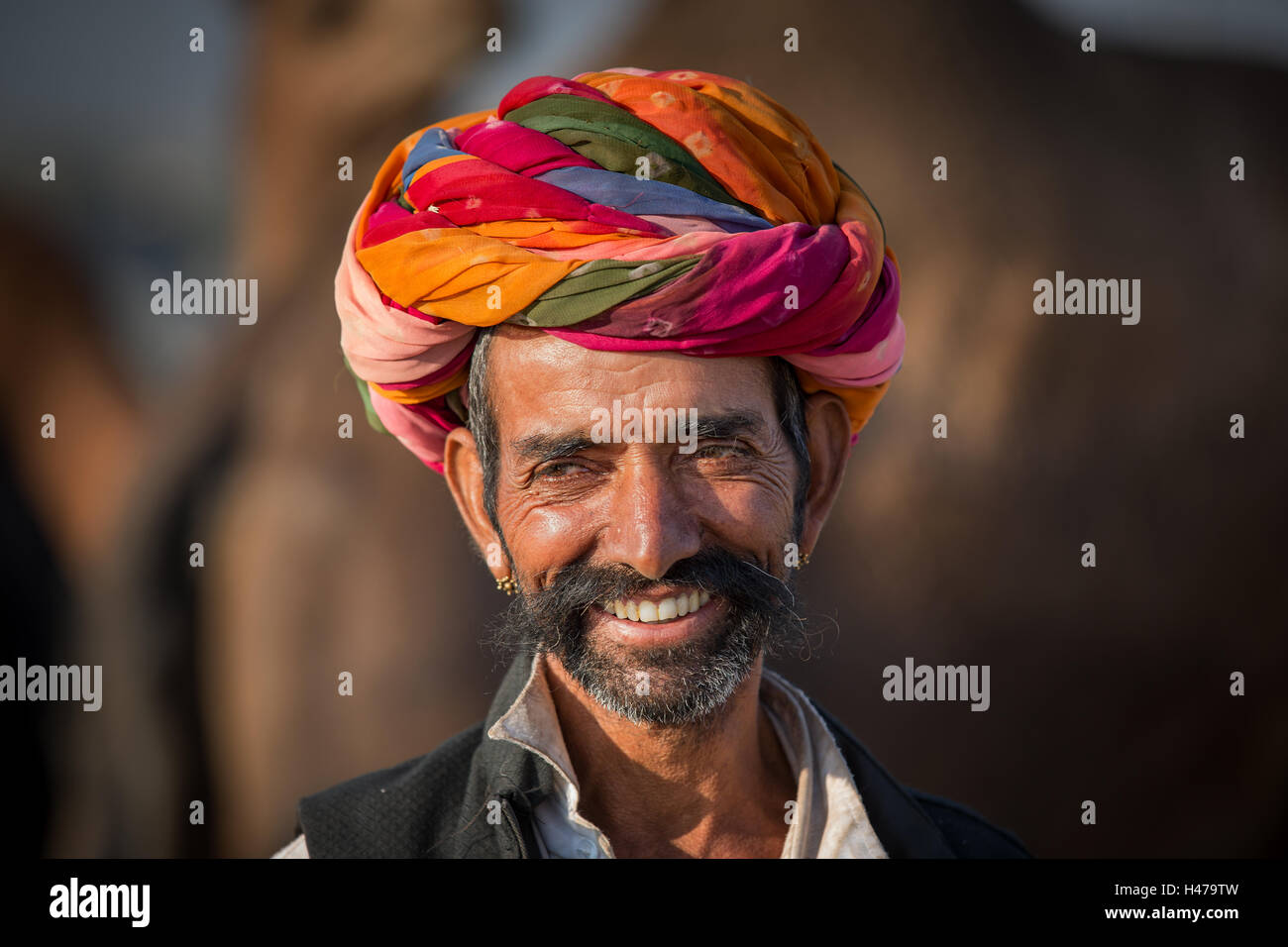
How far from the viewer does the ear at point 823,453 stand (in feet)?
6.68

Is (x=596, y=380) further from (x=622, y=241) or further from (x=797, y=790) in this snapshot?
(x=797, y=790)

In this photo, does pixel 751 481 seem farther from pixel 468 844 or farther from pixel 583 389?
pixel 468 844

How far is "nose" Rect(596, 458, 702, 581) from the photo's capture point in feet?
5.68

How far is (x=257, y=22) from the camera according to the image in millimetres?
3451

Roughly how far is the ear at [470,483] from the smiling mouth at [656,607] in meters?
0.26

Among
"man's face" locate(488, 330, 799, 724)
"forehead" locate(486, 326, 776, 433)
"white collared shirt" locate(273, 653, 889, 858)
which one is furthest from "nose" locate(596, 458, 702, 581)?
"white collared shirt" locate(273, 653, 889, 858)
